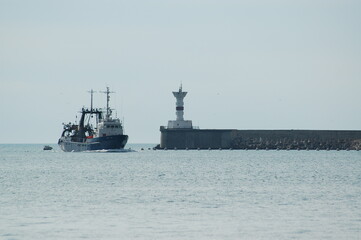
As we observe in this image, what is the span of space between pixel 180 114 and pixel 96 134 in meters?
16.5

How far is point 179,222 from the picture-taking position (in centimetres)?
3338

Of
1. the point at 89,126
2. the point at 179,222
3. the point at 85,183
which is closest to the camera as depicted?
the point at 179,222

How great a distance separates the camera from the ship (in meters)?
130

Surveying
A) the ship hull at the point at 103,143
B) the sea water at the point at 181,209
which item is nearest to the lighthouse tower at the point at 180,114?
the ship hull at the point at 103,143

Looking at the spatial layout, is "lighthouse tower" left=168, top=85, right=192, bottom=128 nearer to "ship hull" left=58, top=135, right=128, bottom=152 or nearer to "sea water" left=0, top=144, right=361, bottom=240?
"ship hull" left=58, top=135, right=128, bottom=152

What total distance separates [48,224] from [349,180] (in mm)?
31182

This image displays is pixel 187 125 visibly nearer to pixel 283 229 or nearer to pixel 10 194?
pixel 10 194

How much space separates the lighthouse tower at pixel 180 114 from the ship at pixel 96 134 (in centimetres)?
1001

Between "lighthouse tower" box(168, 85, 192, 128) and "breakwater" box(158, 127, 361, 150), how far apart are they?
2.67 ft

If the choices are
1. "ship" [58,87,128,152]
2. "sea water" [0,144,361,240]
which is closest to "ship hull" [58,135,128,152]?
"ship" [58,87,128,152]

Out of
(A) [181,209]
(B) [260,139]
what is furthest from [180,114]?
(A) [181,209]

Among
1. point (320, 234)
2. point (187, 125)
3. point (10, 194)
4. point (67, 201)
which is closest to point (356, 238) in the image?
point (320, 234)

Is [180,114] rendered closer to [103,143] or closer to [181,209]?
[103,143]

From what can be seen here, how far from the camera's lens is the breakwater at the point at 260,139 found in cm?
14562
